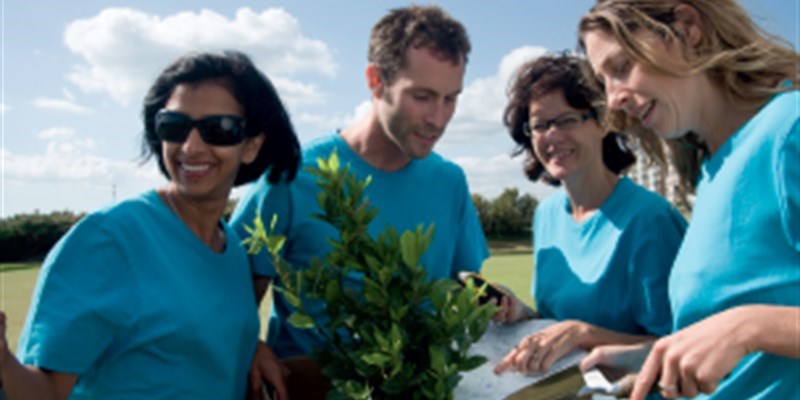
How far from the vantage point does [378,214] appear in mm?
2998

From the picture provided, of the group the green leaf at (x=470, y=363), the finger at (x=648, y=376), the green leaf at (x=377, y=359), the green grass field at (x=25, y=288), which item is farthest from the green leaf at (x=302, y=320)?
the green grass field at (x=25, y=288)

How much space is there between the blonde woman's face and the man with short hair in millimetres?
1121

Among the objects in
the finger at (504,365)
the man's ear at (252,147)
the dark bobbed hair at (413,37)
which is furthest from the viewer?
the dark bobbed hair at (413,37)

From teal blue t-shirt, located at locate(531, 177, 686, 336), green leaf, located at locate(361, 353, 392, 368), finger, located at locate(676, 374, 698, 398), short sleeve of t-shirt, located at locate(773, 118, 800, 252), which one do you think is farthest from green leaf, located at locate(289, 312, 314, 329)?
teal blue t-shirt, located at locate(531, 177, 686, 336)

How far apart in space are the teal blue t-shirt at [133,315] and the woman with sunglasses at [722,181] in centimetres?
128

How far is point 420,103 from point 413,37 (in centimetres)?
36

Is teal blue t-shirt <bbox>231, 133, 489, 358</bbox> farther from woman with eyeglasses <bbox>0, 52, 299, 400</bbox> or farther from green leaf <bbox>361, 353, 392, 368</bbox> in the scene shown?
green leaf <bbox>361, 353, 392, 368</bbox>

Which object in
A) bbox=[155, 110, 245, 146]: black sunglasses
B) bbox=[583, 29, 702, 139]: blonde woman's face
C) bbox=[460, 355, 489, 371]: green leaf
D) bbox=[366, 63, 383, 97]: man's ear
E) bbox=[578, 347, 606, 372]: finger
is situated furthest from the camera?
bbox=[366, 63, 383, 97]: man's ear

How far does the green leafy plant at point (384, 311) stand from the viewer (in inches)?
62.0

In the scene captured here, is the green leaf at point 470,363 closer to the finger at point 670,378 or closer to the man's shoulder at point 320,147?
the finger at point 670,378

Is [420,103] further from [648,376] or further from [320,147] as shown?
[648,376]

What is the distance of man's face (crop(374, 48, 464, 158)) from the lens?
3.13 metres

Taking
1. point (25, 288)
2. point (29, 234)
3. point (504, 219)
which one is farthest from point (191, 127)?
point (504, 219)

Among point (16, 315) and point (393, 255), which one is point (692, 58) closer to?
point (393, 255)
